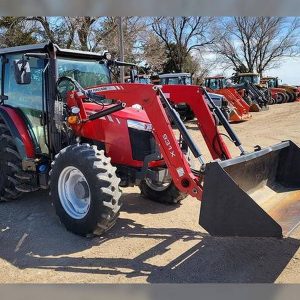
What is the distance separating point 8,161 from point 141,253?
2.26 meters

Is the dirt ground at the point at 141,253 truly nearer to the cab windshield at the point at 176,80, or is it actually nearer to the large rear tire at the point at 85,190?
the large rear tire at the point at 85,190

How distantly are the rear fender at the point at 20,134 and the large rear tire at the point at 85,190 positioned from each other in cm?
73

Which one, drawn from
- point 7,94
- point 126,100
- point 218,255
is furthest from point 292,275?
point 7,94

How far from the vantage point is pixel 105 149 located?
497cm

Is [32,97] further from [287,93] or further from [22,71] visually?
[287,93]

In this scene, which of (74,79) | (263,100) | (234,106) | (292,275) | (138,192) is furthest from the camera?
(263,100)

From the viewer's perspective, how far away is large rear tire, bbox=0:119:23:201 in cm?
527

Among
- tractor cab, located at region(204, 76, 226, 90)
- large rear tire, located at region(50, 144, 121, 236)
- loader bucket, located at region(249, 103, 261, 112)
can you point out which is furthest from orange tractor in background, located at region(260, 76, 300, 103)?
large rear tire, located at region(50, 144, 121, 236)

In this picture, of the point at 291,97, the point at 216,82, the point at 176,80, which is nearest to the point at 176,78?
the point at 176,80

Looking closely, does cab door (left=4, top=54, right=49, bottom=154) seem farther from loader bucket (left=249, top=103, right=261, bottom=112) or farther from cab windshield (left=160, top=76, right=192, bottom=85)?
loader bucket (left=249, top=103, right=261, bottom=112)

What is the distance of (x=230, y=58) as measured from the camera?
4631cm

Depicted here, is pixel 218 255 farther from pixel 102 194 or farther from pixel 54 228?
pixel 54 228

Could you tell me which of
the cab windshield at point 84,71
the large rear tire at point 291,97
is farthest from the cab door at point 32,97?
the large rear tire at point 291,97

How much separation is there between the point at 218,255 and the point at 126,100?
6.07 feet
